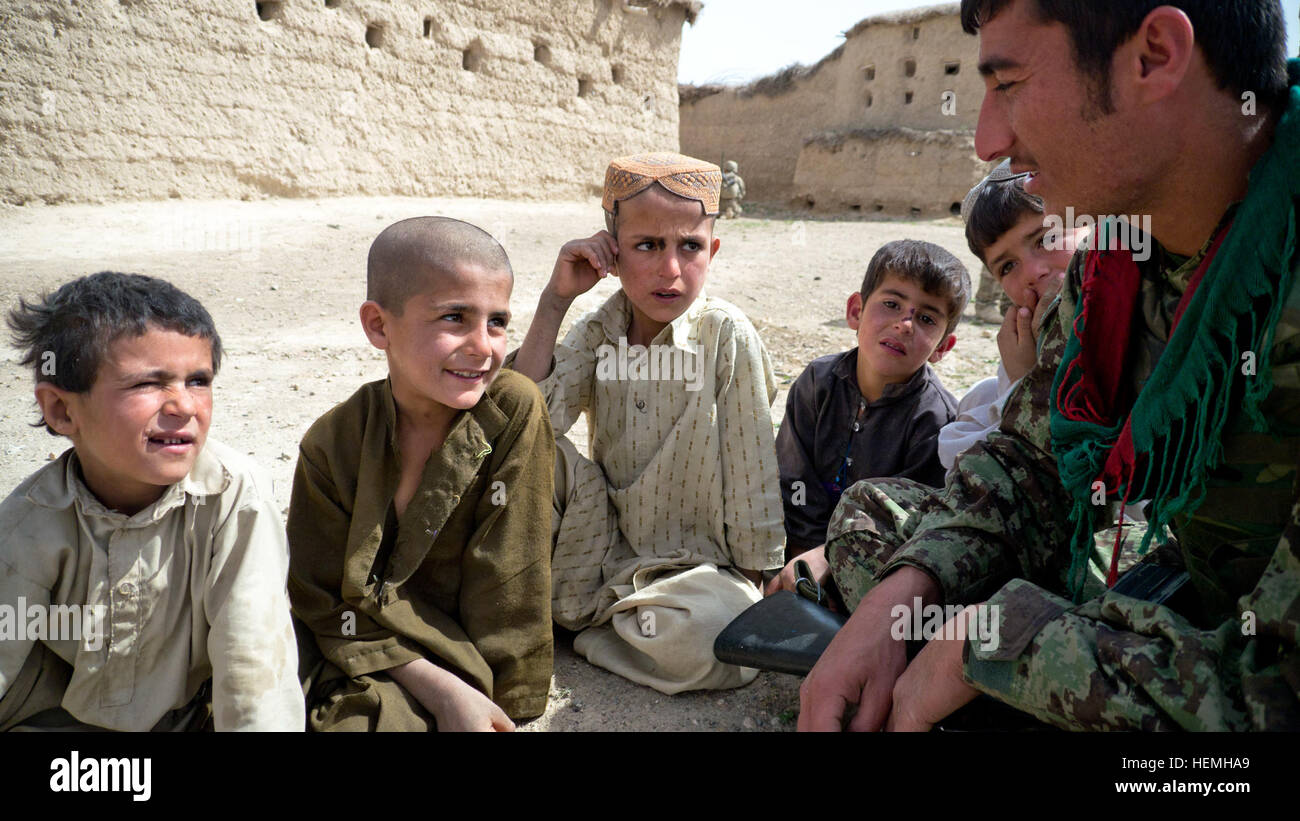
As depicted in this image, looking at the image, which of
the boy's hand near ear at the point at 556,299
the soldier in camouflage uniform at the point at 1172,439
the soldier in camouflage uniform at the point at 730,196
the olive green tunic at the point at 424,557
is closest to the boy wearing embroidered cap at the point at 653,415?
the boy's hand near ear at the point at 556,299

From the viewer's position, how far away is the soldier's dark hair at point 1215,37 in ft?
5.09

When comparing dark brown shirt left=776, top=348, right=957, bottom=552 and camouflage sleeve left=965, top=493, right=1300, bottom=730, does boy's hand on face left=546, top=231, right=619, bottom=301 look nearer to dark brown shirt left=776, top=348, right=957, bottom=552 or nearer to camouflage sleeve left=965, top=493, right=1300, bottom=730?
dark brown shirt left=776, top=348, right=957, bottom=552

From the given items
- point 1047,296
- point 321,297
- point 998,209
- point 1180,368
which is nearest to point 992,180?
point 998,209

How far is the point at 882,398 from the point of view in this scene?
130 inches

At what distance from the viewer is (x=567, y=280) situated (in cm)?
295

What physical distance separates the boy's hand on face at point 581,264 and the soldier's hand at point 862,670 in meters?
1.49

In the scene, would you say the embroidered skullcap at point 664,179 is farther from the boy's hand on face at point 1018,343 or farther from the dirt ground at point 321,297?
the dirt ground at point 321,297

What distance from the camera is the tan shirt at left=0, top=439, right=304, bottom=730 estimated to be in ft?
6.33

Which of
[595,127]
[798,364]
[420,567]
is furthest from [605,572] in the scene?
[595,127]

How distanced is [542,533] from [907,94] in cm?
2384

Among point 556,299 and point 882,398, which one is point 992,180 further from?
point 556,299

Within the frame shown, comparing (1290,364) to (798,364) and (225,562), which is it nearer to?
(225,562)

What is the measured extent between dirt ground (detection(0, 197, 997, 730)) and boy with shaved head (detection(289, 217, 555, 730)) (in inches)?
13.8

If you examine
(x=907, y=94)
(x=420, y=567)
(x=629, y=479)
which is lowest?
(x=420, y=567)
